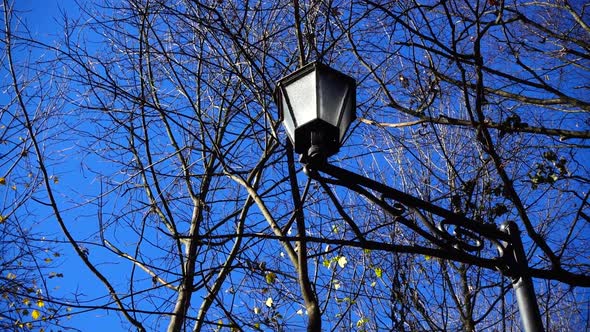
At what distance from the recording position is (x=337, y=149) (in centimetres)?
287

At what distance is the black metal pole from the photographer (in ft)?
9.01

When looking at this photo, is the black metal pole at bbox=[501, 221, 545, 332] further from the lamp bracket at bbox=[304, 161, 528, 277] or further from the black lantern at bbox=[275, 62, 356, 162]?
the black lantern at bbox=[275, 62, 356, 162]

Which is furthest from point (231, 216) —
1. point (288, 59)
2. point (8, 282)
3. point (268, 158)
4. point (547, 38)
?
point (547, 38)

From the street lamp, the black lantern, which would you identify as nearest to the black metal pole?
the street lamp

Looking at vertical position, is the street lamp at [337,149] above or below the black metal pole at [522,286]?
above

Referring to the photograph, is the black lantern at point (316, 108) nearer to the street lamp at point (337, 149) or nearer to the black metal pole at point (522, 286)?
the street lamp at point (337, 149)

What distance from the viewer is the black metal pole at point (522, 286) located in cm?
275

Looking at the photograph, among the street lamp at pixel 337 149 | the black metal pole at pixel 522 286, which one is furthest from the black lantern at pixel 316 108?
the black metal pole at pixel 522 286

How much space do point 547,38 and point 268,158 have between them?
338 centimetres

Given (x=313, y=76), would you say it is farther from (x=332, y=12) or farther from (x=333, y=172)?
(x=332, y=12)

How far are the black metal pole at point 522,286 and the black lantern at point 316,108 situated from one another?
1020mm

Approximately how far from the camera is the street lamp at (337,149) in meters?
2.82

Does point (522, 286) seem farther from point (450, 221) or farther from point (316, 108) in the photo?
point (316, 108)

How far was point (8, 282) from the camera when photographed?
674 centimetres
